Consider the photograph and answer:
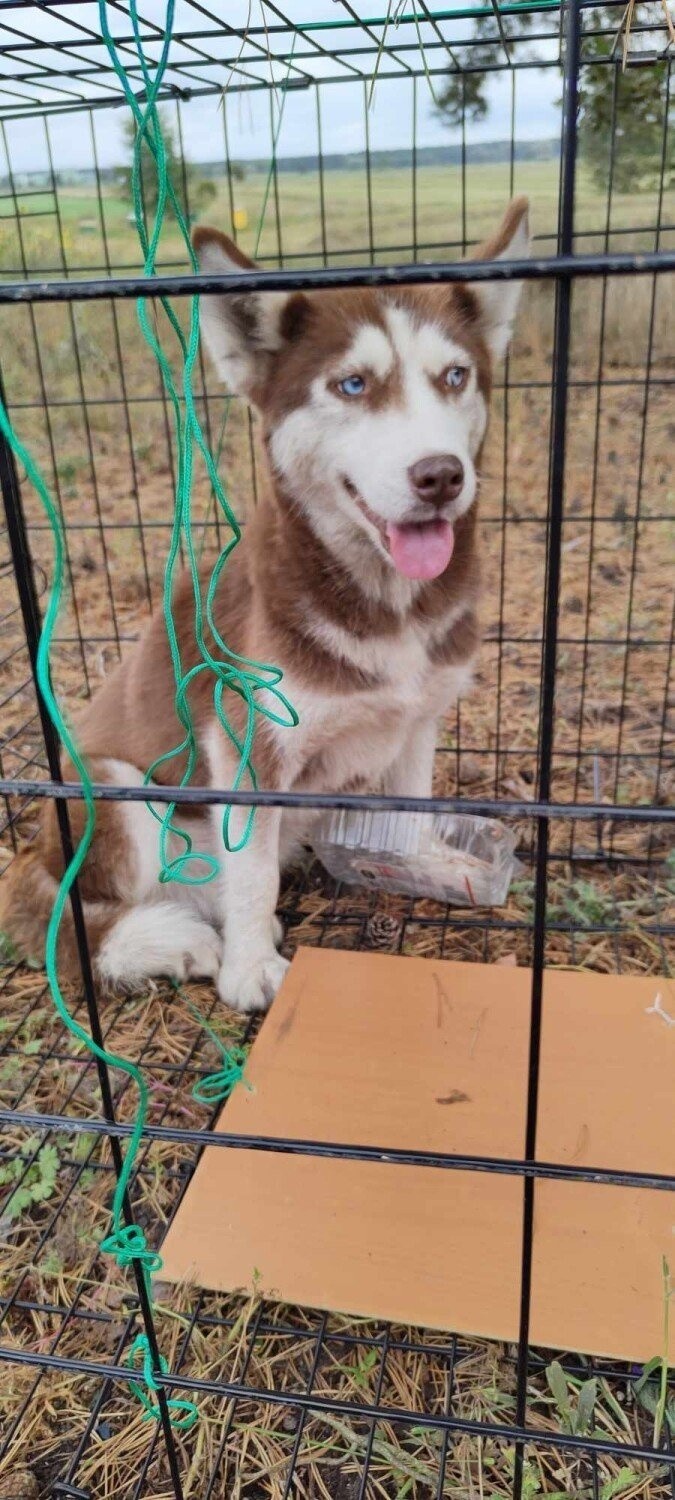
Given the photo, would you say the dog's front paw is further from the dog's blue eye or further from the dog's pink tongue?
the dog's blue eye

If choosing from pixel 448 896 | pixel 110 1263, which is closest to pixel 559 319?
pixel 110 1263

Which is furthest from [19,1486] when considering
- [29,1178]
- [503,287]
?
[503,287]

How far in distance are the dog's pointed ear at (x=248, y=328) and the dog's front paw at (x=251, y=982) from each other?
3.98ft

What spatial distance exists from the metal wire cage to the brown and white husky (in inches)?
6.2

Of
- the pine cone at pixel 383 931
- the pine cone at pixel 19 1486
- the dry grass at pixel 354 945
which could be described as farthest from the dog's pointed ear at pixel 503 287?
the pine cone at pixel 19 1486

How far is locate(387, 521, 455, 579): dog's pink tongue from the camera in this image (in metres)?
1.90

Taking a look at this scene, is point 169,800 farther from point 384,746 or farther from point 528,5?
point 528,5

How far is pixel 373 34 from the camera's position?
223 cm

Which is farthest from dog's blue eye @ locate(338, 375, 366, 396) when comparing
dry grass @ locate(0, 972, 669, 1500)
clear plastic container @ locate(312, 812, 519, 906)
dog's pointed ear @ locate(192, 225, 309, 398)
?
dry grass @ locate(0, 972, 669, 1500)

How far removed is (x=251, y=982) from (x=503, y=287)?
155 cm

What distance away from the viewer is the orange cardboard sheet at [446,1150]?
4.83ft

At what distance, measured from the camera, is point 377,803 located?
0.87 meters

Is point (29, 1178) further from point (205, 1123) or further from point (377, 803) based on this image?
point (377, 803)

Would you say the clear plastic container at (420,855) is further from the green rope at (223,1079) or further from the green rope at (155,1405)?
the green rope at (155,1405)
